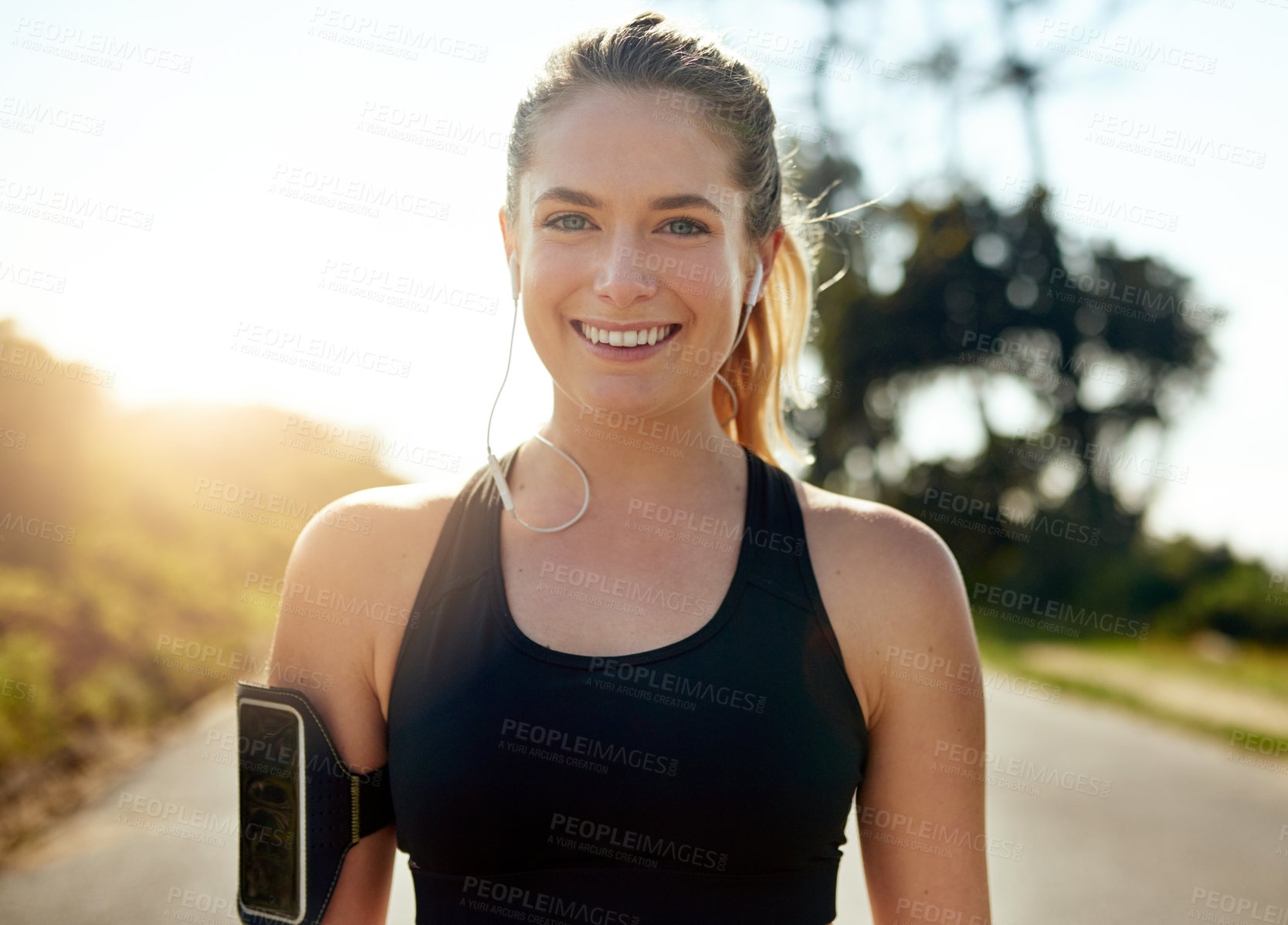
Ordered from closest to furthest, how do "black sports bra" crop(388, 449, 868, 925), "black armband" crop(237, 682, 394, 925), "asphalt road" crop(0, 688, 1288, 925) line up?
"black sports bra" crop(388, 449, 868, 925) → "black armband" crop(237, 682, 394, 925) → "asphalt road" crop(0, 688, 1288, 925)

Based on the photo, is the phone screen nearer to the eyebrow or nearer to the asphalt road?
the eyebrow

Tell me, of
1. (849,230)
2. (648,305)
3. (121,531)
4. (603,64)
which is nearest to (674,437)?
(648,305)

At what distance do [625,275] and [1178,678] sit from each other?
11.0m

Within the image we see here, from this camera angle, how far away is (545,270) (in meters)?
1.58

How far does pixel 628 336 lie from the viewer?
1.58m

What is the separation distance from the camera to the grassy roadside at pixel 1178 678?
8375 millimetres

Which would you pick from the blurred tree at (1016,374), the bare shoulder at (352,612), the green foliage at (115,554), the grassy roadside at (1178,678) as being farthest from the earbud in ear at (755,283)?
the blurred tree at (1016,374)

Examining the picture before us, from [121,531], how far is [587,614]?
18.9 feet

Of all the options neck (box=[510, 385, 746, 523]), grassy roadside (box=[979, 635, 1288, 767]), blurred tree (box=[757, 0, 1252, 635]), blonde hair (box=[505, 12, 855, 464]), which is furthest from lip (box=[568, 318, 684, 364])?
blurred tree (box=[757, 0, 1252, 635])

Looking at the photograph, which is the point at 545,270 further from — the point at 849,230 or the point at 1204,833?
the point at 1204,833

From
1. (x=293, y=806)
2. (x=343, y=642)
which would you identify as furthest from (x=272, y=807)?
(x=343, y=642)

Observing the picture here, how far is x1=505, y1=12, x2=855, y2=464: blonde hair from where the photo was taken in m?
1.63

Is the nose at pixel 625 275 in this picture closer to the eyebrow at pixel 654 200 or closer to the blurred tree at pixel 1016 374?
the eyebrow at pixel 654 200

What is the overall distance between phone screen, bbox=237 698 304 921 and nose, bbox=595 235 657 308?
35.9 inches
